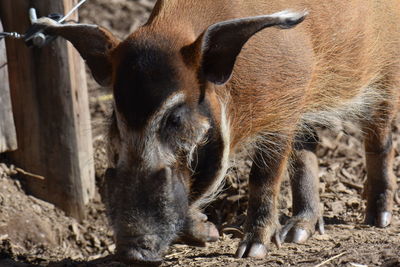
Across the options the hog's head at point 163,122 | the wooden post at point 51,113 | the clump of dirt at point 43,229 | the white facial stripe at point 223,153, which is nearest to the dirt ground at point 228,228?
the clump of dirt at point 43,229

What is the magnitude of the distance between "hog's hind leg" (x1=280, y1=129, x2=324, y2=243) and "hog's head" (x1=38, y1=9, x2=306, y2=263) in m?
0.96

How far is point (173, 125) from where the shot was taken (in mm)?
3248

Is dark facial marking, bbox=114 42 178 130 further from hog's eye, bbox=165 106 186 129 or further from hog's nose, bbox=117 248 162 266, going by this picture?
hog's nose, bbox=117 248 162 266

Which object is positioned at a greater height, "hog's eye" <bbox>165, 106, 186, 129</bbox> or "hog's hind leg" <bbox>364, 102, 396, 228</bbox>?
"hog's eye" <bbox>165, 106, 186, 129</bbox>

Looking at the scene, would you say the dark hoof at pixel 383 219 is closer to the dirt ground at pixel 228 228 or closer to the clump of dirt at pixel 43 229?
the dirt ground at pixel 228 228

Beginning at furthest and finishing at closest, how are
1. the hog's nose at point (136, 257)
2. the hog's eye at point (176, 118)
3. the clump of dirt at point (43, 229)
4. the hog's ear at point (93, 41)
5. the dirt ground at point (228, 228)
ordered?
the clump of dirt at point (43, 229), the dirt ground at point (228, 228), the hog's ear at point (93, 41), the hog's eye at point (176, 118), the hog's nose at point (136, 257)

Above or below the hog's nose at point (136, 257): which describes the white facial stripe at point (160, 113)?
above

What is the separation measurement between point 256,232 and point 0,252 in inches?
55.3

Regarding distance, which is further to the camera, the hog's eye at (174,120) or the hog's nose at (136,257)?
the hog's eye at (174,120)

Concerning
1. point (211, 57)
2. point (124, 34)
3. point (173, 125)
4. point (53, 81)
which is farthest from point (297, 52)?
point (124, 34)

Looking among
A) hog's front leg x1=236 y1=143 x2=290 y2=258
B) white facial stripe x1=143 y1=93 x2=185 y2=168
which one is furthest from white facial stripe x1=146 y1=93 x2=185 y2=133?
hog's front leg x1=236 y1=143 x2=290 y2=258

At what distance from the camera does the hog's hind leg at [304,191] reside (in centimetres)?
427

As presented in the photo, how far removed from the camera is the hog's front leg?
3.90 m

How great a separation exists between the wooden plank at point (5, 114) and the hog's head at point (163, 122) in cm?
137
